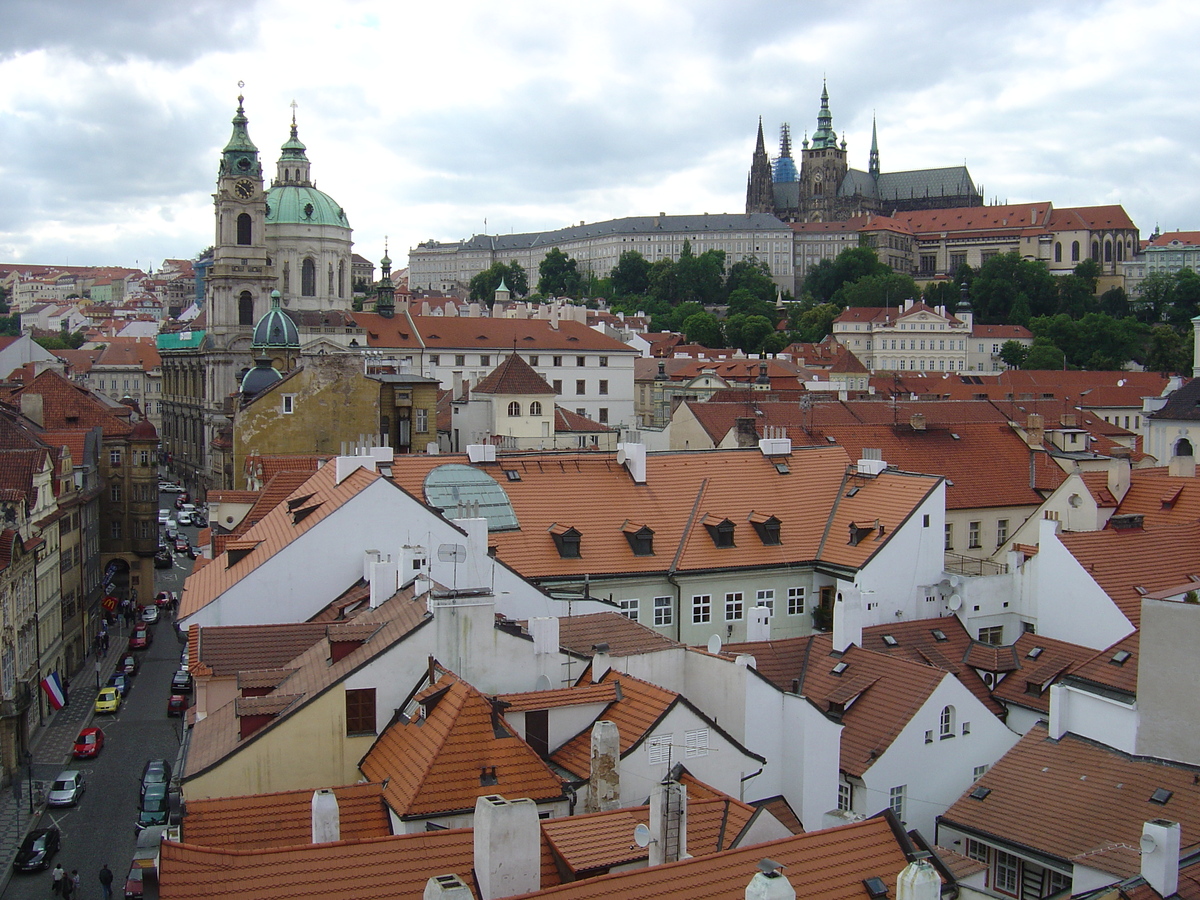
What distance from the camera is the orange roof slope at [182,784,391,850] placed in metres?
15.2

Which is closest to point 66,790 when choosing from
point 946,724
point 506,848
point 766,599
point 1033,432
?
point 766,599

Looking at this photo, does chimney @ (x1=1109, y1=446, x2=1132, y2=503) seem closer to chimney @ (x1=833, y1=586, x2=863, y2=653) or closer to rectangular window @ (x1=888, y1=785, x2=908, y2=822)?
chimney @ (x1=833, y1=586, x2=863, y2=653)

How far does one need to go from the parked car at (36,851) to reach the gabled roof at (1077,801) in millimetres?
19069

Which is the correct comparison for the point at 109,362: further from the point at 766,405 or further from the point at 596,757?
the point at 596,757

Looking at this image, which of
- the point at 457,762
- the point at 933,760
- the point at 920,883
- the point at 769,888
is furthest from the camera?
the point at 933,760

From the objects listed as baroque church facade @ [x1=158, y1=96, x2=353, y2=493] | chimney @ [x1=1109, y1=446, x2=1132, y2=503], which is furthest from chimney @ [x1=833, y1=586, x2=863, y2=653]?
baroque church facade @ [x1=158, y1=96, x2=353, y2=493]

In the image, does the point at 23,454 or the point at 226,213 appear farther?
the point at 226,213

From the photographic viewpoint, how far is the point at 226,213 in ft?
296

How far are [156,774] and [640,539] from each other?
13063 mm

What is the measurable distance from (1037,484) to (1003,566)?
32.1 feet

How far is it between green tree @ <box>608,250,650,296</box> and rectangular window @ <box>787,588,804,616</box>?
150 metres

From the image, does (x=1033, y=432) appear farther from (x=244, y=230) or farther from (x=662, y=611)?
(x=244, y=230)

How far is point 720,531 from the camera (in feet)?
104

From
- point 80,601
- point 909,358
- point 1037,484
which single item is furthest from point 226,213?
point 909,358
